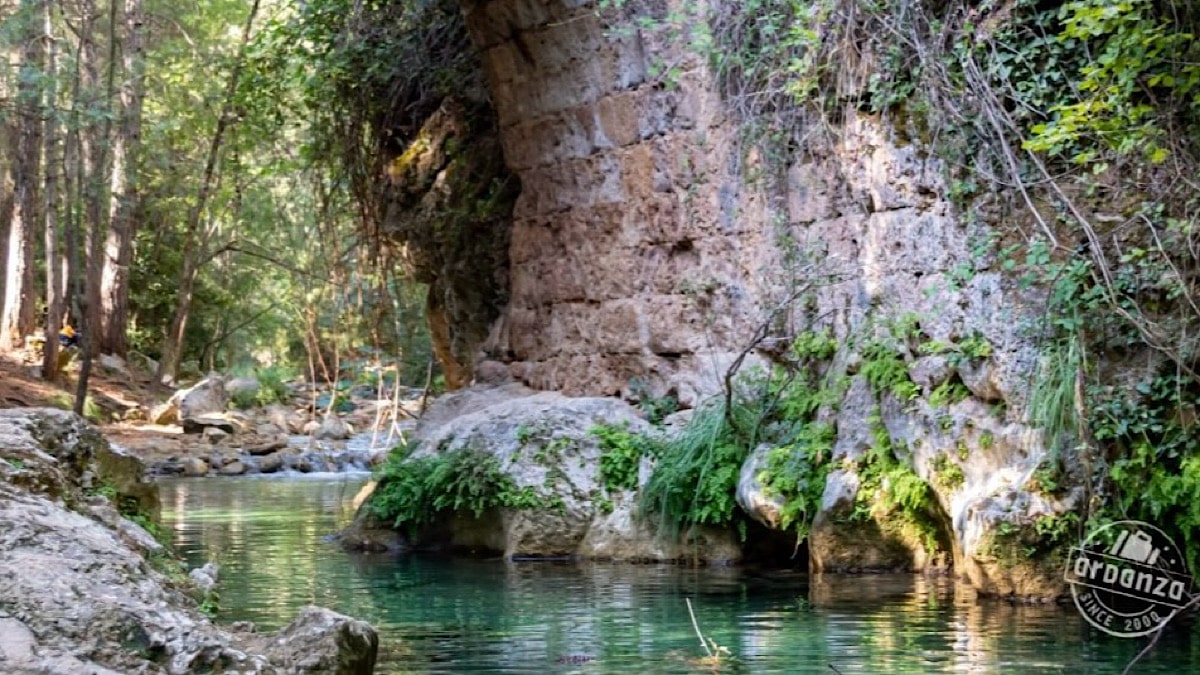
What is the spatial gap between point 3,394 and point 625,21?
52.6 ft

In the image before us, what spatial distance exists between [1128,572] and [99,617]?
596 centimetres

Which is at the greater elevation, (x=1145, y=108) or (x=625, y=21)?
(x=625, y=21)

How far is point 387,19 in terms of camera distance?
1623cm

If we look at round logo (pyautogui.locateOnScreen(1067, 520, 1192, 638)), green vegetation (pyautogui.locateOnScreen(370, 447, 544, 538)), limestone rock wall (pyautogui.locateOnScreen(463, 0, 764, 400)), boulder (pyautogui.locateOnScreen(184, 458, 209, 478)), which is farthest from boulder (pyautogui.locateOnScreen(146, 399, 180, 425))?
round logo (pyautogui.locateOnScreen(1067, 520, 1192, 638))

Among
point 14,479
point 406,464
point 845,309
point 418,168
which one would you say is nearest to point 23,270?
point 418,168

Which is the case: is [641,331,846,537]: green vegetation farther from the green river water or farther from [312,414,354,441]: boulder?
[312,414,354,441]: boulder

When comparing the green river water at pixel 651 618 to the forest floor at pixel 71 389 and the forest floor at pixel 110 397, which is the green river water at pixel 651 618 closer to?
the forest floor at pixel 110 397

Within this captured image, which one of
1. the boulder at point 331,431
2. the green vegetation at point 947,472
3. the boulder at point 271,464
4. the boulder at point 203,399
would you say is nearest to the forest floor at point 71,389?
the boulder at point 203,399

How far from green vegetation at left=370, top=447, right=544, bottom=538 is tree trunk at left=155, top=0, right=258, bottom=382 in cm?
733

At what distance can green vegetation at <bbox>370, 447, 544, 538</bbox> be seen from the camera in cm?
1234

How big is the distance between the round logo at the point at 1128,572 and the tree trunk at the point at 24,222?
1793 centimetres

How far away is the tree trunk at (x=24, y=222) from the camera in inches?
948

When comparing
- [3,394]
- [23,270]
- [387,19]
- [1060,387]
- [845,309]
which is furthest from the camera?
[23,270]

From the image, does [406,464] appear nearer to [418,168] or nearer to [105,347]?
[418,168]
